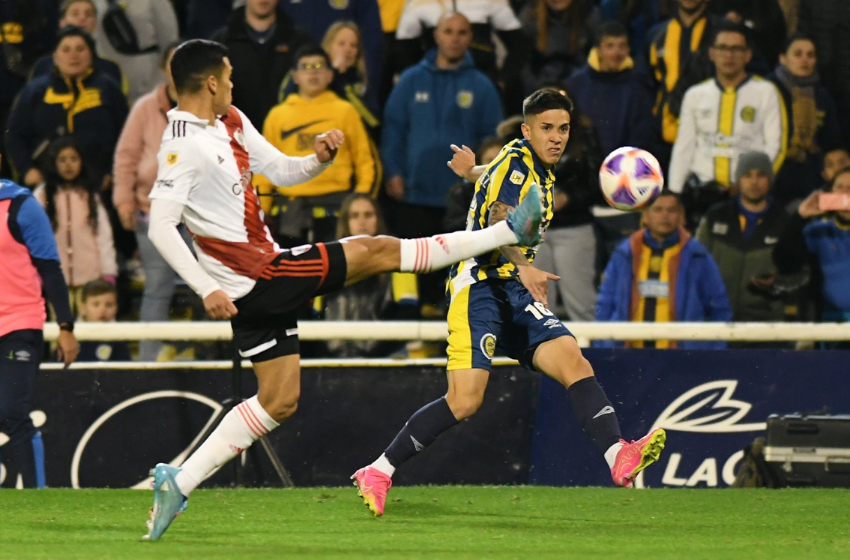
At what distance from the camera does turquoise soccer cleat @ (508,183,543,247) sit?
6.49 meters

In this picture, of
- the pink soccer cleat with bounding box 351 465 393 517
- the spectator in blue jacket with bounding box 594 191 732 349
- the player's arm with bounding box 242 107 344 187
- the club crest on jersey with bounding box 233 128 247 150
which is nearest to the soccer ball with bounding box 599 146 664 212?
the player's arm with bounding box 242 107 344 187

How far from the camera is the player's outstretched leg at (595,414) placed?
22.5 ft

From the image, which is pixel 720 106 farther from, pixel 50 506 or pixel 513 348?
pixel 50 506

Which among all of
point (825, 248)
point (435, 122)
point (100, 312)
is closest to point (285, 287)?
point (100, 312)

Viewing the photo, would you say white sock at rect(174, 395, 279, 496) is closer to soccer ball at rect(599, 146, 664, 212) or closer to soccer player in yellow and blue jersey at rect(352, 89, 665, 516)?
soccer player in yellow and blue jersey at rect(352, 89, 665, 516)

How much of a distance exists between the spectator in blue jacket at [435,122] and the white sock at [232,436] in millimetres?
4638

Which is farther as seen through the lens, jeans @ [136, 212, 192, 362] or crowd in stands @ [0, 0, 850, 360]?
jeans @ [136, 212, 192, 362]

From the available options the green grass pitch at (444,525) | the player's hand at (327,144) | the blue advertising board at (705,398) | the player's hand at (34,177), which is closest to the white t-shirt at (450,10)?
the player's hand at (34,177)

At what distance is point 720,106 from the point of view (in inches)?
438

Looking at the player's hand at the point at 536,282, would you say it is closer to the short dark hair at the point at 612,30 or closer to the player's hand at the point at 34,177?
the short dark hair at the point at 612,30

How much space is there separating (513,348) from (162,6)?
6.16 metres

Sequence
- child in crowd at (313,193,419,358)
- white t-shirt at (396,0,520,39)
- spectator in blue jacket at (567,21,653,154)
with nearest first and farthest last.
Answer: child in crowd at (313,193,419,358)
spectator in blue jacket at (567,21,653,154)
white t-shirt at (396,0,520,39)

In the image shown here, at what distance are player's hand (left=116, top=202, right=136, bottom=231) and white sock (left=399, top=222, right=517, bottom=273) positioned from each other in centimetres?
517

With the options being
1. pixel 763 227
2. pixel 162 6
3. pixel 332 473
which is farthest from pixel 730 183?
pixel 162 6
